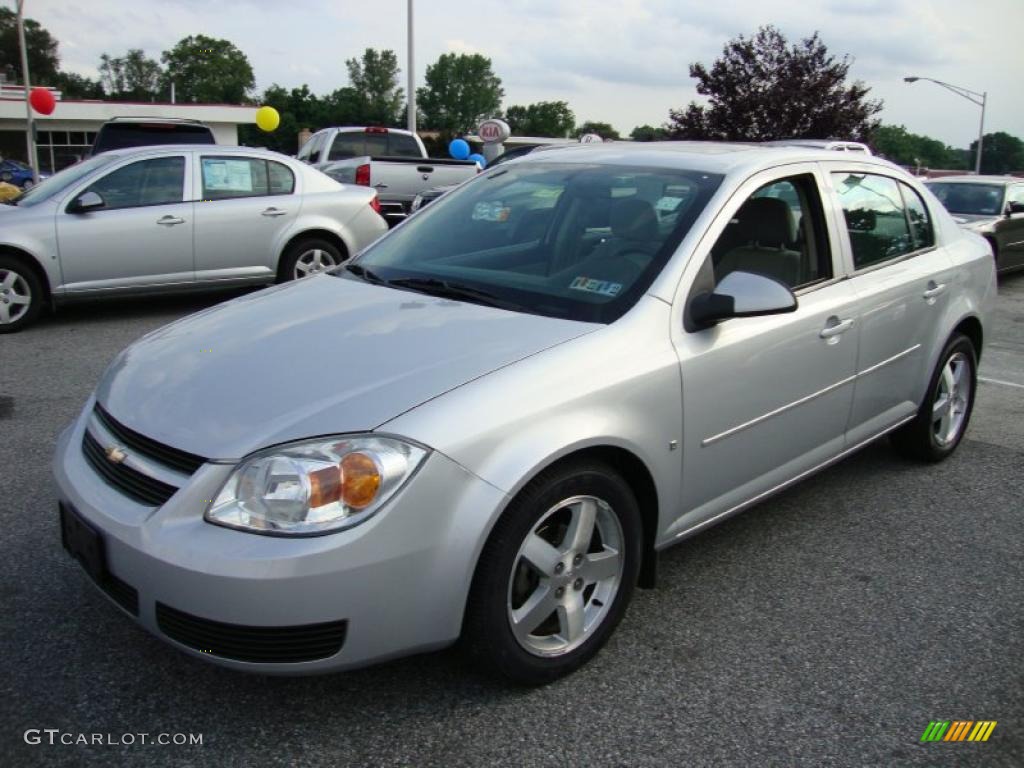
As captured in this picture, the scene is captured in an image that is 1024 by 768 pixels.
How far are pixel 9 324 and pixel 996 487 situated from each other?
24.1 feet

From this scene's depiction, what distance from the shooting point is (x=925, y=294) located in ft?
14.1

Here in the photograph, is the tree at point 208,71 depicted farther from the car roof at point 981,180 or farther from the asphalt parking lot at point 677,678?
the asphalt parking lot at point 677,678

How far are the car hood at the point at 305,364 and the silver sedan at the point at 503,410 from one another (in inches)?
0.4

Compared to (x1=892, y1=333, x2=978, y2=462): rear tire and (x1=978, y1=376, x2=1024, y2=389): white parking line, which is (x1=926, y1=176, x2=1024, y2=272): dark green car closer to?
(x1=978, y1=376, x2=1024, y2=389): white parking line

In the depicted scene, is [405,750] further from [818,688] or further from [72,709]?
[818,688]

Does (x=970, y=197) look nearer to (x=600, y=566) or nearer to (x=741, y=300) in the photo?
(x=741, y=300)

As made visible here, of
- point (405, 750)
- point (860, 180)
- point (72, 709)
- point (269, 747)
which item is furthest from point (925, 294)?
point (72, 709)

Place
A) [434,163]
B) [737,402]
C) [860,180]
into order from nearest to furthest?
[737,402] < [860,180] < [434,163]

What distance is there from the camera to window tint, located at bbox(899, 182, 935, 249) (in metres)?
4.50

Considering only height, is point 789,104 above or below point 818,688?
above

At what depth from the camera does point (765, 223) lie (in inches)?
144

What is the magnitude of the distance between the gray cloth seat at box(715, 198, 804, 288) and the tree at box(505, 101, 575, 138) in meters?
114

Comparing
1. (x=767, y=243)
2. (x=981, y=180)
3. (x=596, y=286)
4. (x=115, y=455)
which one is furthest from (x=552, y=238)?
(x=981, y=180)

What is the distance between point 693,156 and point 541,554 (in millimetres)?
1848
